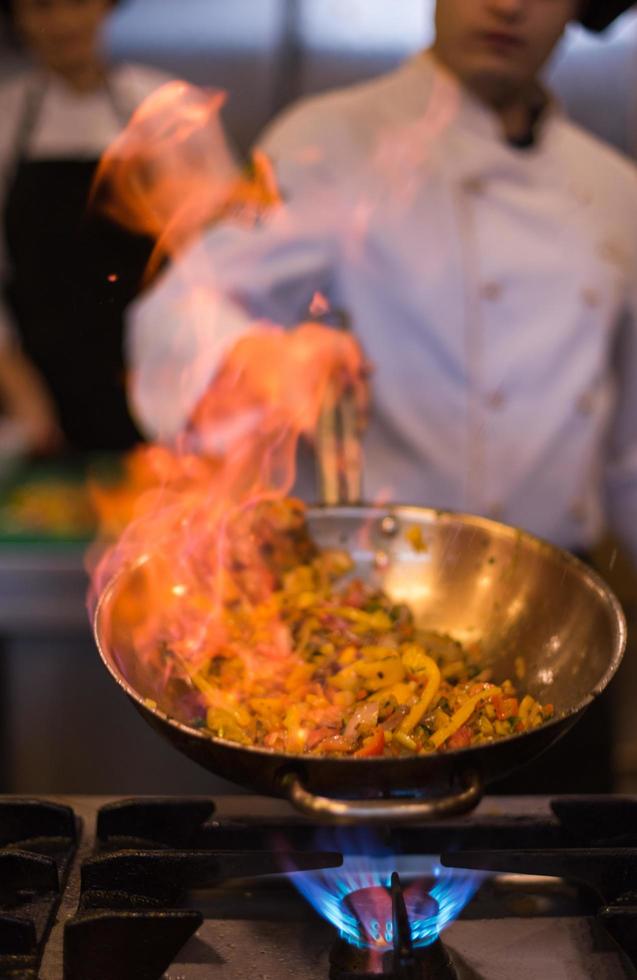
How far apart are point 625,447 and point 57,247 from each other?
148 centimetres

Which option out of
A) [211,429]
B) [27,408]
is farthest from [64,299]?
[211,429]

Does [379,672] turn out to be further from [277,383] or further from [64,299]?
[64,299]

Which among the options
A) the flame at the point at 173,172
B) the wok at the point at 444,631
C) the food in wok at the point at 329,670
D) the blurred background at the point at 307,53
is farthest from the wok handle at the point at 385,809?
the blurred background at the point at 307,53

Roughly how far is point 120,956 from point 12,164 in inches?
88.9

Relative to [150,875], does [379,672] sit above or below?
above

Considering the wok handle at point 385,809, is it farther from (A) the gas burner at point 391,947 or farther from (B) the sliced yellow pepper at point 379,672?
(B) the sliced yellow pepper at point 379,672

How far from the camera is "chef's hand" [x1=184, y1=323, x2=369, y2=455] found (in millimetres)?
1495

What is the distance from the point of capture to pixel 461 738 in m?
1.01

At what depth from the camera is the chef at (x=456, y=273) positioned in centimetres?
192

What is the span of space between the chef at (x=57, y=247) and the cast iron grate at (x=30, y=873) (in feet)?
5.31

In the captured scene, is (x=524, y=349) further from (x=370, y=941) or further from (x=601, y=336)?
(x=370, y=941)

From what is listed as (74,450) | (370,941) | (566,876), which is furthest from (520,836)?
(74,450)

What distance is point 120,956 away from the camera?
2.93 ft

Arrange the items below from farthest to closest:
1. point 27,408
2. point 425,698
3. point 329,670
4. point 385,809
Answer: point 27,408
point 329,670
point 425,698
point 385,809
